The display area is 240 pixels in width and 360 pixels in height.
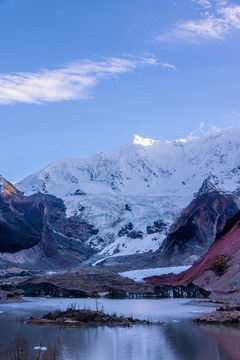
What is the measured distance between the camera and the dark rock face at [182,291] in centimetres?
7006

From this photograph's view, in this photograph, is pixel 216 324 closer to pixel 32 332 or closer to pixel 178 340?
pixel 178 340

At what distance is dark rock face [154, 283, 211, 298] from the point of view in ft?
230

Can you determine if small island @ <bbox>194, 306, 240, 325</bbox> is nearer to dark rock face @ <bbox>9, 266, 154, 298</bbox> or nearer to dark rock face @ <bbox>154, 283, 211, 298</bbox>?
dark rock face @ <bbox>154, 283, 211, 298</bbox>

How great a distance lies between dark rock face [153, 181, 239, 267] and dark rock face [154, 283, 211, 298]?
5713cm

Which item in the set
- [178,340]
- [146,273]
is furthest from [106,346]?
[146,273]

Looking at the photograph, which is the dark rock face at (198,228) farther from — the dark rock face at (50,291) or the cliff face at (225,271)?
the dark rock face at (50,291)

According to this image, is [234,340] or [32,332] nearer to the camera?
[234,340]

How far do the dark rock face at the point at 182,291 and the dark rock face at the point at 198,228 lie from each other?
57.1 meters

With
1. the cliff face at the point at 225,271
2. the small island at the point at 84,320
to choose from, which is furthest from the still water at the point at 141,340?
the cliff face at the point at 225,271

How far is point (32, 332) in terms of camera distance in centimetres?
3581

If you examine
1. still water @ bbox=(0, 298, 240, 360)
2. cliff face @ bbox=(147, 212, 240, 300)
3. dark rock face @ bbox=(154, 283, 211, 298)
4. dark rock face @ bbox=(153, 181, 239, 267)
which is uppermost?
dark rock face @ bbox=(153, 181, 239, 267)

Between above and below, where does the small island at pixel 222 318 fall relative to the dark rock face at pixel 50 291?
below

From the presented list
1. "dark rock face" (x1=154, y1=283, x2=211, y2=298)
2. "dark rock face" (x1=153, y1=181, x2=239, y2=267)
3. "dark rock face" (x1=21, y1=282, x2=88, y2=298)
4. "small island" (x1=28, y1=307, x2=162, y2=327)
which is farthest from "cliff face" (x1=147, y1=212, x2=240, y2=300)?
"dark rock face" (x1=153, y1=181, x2=239, y2=267)

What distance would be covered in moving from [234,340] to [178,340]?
343 centimetres
